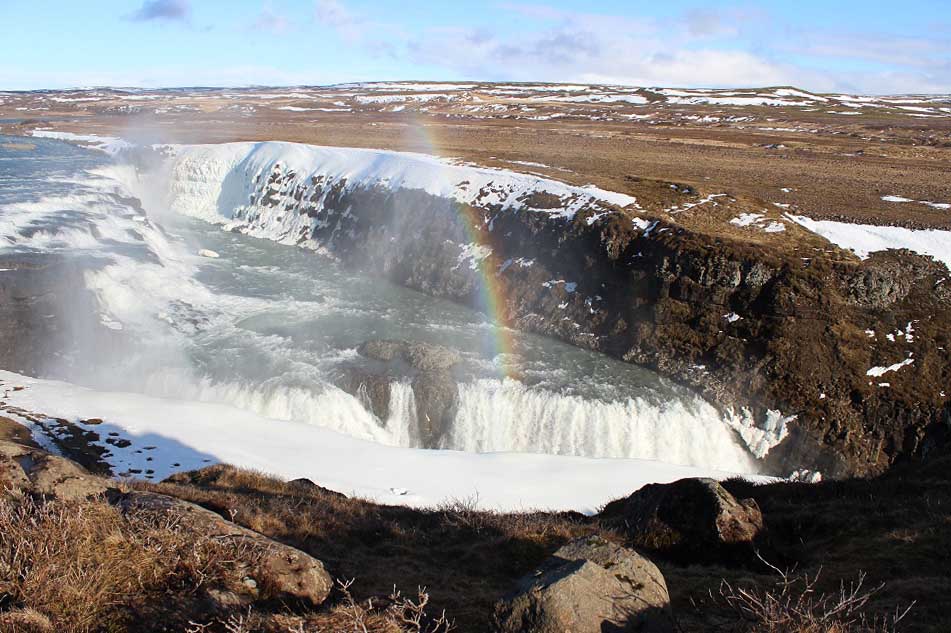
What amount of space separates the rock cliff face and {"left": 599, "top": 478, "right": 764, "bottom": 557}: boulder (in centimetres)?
1175

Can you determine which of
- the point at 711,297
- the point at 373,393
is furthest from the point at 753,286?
the point at 373,393

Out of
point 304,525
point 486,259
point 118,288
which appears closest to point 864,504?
point 304,525

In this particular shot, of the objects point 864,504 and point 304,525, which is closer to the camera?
point 304,525

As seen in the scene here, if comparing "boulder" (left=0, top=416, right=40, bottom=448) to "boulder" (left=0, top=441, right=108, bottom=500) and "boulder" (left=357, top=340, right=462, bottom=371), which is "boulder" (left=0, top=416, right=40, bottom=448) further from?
"boulder" (left=357, top=340, right=462, bottom=371)

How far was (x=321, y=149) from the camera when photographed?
4569cm

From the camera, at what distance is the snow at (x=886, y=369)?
20.6m

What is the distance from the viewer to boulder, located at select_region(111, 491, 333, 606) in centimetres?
616

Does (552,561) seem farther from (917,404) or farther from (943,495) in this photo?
(917,404)

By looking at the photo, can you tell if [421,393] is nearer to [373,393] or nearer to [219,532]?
[373,393]

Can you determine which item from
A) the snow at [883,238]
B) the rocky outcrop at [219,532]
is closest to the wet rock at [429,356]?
the rocky outcrop at [219,532]

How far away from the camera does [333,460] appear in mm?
16547

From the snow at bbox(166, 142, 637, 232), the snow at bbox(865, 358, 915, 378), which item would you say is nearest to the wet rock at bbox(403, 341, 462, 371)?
the snow at bbox(166, 142, 637, 232)

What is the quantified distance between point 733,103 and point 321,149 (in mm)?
108949

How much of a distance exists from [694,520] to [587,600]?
15.5ft
